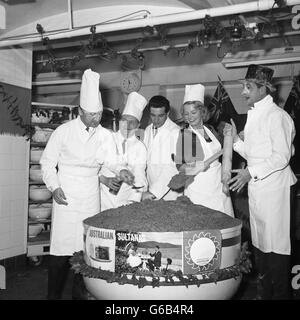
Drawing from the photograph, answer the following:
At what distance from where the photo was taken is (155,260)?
6.63 ft

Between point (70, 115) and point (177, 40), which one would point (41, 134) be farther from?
point (177, 40)

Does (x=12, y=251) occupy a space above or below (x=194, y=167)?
below

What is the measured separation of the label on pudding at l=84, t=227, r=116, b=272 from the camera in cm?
208

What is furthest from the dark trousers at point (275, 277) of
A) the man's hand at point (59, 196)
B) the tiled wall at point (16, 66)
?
the tiled wall at point (16, 66)

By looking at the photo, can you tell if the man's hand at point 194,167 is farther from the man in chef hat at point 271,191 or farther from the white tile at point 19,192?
the white tile at point 19,192

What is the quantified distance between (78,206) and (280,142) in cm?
142

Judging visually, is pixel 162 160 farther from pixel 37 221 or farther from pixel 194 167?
pixel 37 221

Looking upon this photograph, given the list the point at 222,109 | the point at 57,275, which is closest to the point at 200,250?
the point at 57,275

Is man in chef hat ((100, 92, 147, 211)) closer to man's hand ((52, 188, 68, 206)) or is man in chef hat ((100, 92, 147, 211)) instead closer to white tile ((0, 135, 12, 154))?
man's hand ((52, 188, 68, 206))

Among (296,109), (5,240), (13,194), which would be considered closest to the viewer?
(5,240)

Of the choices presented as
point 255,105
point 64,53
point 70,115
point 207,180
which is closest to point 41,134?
point 70,115

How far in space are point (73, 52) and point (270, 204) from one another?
12.0ft

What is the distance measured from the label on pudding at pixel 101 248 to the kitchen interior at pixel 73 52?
131 centimetres

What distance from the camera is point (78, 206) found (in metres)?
2.94
